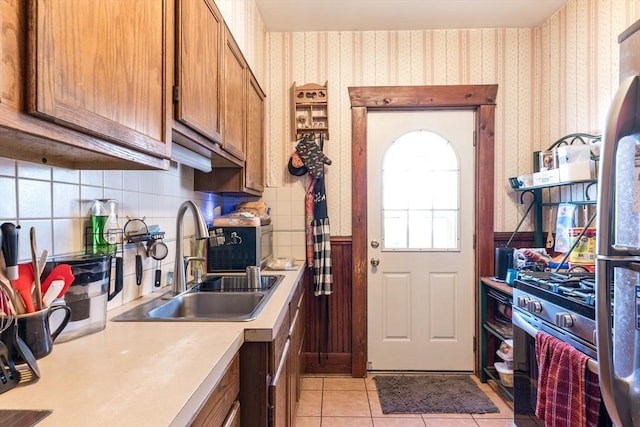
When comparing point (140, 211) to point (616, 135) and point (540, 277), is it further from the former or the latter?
point (540, 277)

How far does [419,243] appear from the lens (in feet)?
9.56

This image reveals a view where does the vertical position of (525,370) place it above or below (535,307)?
below

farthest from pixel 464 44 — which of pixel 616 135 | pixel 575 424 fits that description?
pixel 575 424

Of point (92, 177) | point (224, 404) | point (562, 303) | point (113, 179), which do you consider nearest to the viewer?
point (224, 404)

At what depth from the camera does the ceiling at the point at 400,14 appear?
99.9 inches

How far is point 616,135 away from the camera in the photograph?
863 mm

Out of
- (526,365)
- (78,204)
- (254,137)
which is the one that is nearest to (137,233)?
(78,204)

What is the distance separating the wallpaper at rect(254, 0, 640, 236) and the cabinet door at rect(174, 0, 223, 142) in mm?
1315

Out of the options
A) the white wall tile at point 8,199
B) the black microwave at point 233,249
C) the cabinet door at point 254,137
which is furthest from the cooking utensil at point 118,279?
the cabinet door at point 254,137

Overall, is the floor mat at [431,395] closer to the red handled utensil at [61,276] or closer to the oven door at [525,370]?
the oven door at [525,370]

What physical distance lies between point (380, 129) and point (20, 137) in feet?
8.08

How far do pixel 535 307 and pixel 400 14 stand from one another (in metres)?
2.10

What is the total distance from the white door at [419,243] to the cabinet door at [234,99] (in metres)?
1.15

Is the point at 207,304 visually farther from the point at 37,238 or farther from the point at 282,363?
the point at 37,238
